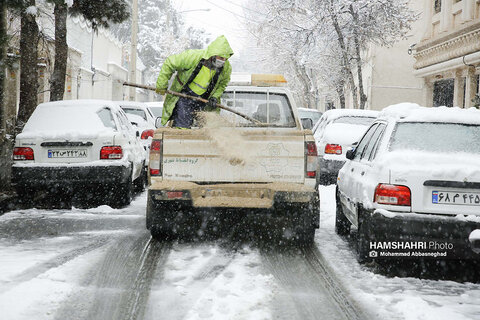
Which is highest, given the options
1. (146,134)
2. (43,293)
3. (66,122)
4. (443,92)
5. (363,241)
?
(443,92)

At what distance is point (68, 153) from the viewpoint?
868 centimetres

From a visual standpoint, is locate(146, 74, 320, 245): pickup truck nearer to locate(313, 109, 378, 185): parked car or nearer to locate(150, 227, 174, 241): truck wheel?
locate(150, 227, 174, 241): truck wheel

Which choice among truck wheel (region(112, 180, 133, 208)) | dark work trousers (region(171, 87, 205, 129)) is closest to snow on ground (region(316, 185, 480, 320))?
dark work trousers (region(171, 87, 205, 129))

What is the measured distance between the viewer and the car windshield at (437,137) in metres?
5.70

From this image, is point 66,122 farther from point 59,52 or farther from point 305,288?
point 305,288

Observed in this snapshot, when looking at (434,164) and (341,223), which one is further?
(341,223)

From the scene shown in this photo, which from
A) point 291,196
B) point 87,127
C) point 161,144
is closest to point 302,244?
point 291,196

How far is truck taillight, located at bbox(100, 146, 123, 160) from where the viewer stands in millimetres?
8773

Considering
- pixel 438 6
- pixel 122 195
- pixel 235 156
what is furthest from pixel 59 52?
pixel 438 6

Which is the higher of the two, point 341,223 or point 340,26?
point 340,26

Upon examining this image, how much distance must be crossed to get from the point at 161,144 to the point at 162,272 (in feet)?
4.57

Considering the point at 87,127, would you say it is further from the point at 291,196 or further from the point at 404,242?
the point at 404,242

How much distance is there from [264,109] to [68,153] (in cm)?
303

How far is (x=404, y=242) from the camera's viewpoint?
5316 millimetres
